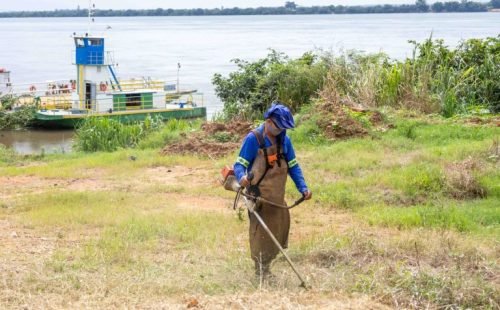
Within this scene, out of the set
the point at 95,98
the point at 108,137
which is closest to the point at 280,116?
the point at 108,137

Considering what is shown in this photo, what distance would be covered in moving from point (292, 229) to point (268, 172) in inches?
105

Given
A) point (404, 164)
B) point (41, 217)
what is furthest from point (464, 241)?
point (41, 217)

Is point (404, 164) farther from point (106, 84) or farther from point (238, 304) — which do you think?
point (106, 84)

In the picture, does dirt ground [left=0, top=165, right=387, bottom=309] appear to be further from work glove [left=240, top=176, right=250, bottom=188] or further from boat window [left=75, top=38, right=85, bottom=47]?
boat window [left=75, top=38, right=85, bottom=47]

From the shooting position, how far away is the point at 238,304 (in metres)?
5.10

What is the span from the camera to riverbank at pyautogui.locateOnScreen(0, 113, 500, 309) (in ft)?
18.1

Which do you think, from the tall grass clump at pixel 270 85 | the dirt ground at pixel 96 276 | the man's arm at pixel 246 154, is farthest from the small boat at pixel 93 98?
the man's arm at pixel 246 154

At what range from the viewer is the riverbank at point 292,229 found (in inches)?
218

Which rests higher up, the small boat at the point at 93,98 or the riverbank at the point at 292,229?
the riverbank at the point at 292,229

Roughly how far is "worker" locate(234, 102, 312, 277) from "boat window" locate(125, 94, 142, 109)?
905 inches

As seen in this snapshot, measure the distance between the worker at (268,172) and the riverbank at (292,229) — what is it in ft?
0.94

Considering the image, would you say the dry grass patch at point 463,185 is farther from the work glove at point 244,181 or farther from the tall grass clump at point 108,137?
the tall grass clump at point 108,137

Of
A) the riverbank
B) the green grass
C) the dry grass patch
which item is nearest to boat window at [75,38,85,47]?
the riverbank

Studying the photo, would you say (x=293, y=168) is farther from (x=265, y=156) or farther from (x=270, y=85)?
(x=270, y=85)
